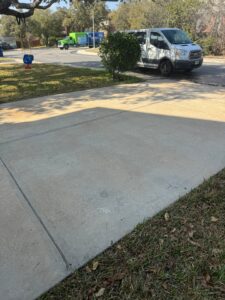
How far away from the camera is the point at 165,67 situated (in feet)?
37.2

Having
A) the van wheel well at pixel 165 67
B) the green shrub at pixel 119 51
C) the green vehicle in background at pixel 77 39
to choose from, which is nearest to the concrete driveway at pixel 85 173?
the green shrub at pixel 119 51

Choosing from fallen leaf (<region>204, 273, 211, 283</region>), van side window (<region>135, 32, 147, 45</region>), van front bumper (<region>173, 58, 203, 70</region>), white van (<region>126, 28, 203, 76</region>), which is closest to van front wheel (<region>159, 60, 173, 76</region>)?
white van (<region>126, 28, 203, 76</region>)

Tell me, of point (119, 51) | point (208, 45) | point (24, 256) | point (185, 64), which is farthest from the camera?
point (208, 45)

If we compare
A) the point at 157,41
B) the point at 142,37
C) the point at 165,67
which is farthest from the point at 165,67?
the point at 142,37

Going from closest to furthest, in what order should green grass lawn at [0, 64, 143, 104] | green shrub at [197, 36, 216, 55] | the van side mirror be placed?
1. green grass lawn at [0, 64, 143, 104]
2. the van side mirror
3. green shrub at [197, 36, 216, 55]

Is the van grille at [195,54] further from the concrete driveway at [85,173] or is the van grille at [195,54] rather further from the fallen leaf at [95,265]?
the fallen leaf at [95,265]

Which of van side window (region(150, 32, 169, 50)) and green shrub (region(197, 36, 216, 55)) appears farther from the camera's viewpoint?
green shrub (region(197, 36, 216, 55))

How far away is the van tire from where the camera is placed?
11.2 m

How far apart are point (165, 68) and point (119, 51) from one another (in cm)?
256

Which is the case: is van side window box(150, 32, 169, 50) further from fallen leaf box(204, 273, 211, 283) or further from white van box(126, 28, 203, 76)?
fallen leaf box(204, 273, 211, 283)

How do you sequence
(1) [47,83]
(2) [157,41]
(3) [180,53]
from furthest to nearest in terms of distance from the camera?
(2) [157,41] < (3) [180,53] < (1) [47,83]

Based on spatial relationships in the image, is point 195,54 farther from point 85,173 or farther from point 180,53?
point 85,173

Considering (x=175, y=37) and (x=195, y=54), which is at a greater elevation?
(x=175, y=37)

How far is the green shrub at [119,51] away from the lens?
9656 millimetres
